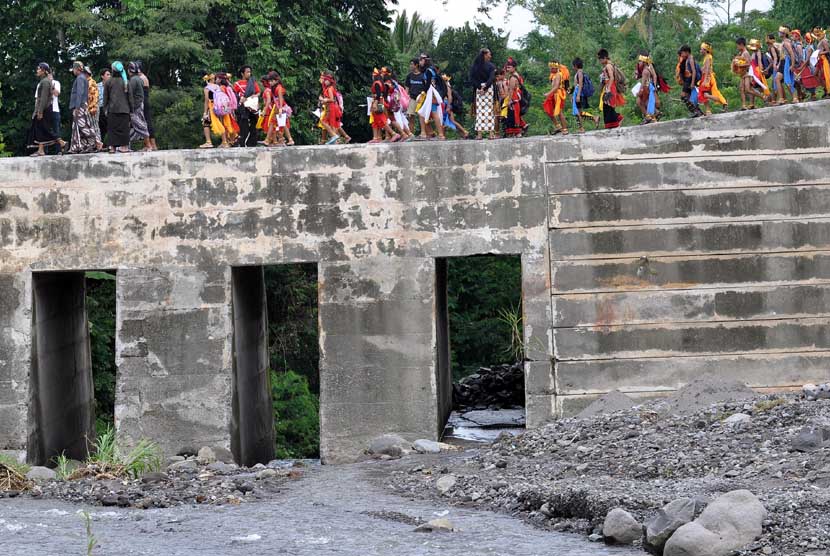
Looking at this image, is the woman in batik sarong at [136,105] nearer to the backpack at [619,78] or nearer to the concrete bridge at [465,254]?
the concrete bridge at [465,254]

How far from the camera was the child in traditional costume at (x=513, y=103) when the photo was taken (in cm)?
1692

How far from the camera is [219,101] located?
17234 millimetres

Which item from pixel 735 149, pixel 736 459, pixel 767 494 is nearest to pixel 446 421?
pixel 735 149

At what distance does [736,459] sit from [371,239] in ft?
19.2

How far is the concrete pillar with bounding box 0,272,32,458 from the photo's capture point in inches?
627

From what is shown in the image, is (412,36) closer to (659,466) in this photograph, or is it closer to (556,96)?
(556,96)

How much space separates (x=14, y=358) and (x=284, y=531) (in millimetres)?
6545

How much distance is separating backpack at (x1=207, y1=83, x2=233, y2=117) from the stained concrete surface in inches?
244

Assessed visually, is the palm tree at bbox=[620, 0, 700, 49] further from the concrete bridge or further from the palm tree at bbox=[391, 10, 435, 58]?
the concrete bridge

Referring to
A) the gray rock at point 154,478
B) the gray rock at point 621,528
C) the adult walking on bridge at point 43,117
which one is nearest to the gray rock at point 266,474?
the gray rock at point 154,478

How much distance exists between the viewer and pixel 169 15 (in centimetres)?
2609

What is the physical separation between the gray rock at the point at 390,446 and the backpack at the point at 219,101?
480cm

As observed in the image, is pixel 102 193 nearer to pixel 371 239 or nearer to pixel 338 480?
pixel 371 239

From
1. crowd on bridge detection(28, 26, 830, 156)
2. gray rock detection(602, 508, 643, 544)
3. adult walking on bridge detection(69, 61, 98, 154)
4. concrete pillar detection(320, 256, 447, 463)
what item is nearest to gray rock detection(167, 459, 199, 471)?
concrete pillar detection(320, 256, 447, 463)
